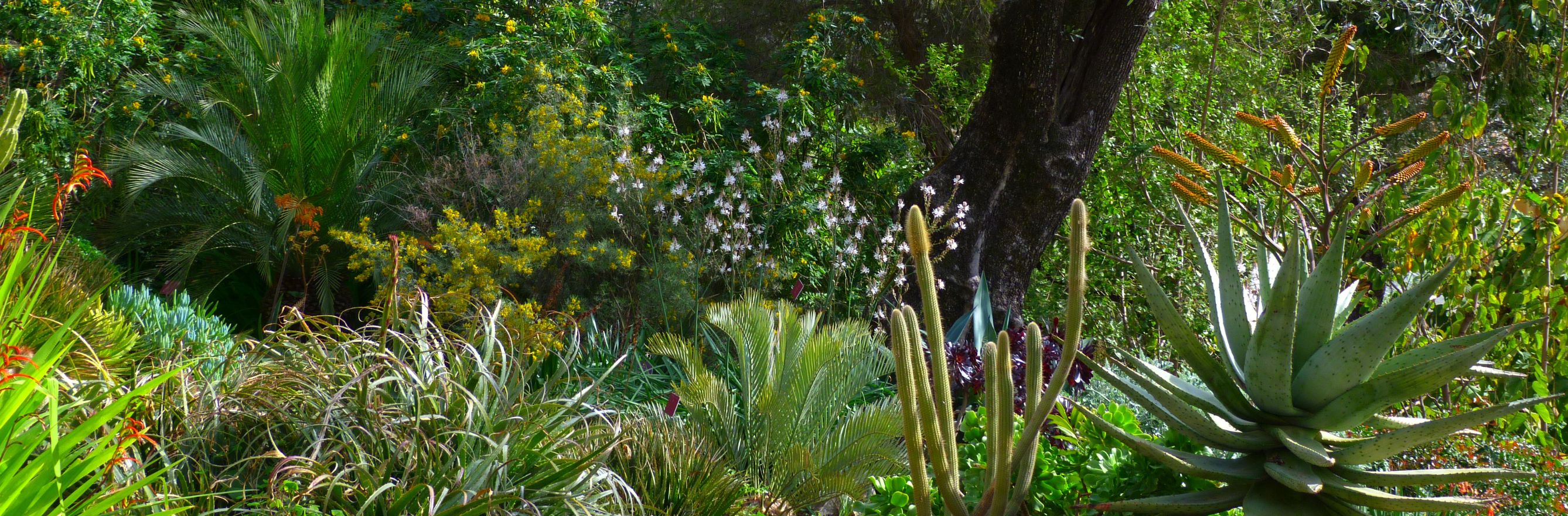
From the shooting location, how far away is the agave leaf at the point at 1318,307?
1982mm

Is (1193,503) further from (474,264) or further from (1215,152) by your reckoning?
(474,264)

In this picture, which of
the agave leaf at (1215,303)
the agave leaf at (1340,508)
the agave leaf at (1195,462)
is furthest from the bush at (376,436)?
the agave leaf at (1340,508)

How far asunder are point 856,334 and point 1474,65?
253 inches

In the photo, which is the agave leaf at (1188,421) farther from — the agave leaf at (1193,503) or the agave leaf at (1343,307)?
the agave leaf at (1343,307)

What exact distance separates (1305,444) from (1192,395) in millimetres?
226

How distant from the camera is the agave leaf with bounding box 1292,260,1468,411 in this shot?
185 centimetres

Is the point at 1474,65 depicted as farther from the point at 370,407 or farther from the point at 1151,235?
the point at 370,407

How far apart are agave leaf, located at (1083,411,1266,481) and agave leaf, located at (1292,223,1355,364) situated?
9.0 inches

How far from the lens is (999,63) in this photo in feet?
21.1

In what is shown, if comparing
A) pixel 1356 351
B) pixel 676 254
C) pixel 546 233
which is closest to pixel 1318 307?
pixel 1356 351

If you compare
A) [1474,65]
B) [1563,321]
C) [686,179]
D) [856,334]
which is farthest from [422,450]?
[1474,65]

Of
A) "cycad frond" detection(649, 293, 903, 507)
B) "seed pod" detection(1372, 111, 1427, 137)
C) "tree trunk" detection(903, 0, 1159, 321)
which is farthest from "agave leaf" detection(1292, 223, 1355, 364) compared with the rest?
"tree trunk" detection(903, 0, 1159, 321)

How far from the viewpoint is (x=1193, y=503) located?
79.5 inches

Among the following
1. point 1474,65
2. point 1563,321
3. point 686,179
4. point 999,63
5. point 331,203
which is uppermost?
point 1474,65
